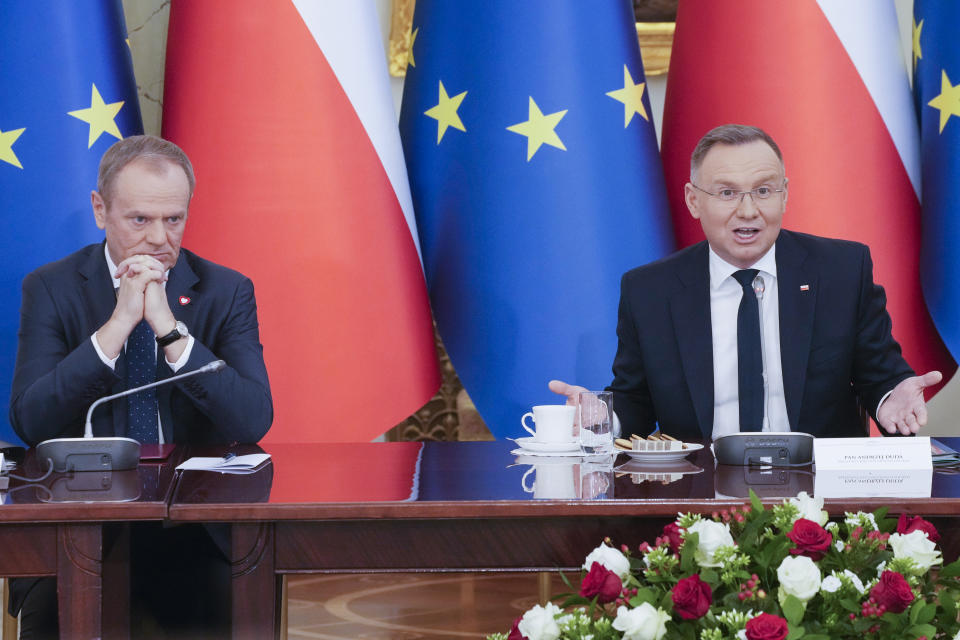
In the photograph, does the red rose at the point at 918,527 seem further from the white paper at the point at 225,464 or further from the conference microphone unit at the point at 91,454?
the conference microphone unit at the point at 91,454

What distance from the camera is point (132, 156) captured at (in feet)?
7.54

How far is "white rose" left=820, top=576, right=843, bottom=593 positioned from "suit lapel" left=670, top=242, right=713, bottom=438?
1.43 metres

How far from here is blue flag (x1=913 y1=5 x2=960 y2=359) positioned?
2934 mm

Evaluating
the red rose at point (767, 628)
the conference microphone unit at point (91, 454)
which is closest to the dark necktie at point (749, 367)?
the conference microphone unit at point (91, 454)

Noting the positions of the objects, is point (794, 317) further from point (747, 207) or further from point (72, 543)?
point (72, 543)

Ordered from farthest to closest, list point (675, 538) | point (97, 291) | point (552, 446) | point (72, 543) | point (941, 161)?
point (941, 161) → point (97, 291) → point (552, 446) → point (72, 543) → point (675, 538)

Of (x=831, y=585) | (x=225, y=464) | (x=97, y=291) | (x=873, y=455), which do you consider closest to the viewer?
(x=831, y=585)

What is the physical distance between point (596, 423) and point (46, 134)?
1.84m

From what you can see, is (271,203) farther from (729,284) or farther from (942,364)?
(942,364)

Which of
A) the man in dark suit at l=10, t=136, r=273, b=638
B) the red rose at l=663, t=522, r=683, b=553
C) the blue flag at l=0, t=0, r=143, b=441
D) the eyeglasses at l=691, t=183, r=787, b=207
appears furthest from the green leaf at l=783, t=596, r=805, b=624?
the blue flag at l=0, t=0, r=143, b=441

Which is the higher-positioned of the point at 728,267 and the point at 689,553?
the point at 728,267

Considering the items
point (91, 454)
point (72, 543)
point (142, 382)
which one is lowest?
point (72, 543)

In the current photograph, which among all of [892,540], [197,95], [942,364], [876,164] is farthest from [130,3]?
[892,540]

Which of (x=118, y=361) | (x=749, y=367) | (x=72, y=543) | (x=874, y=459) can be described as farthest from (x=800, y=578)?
(x=118, y=361)
